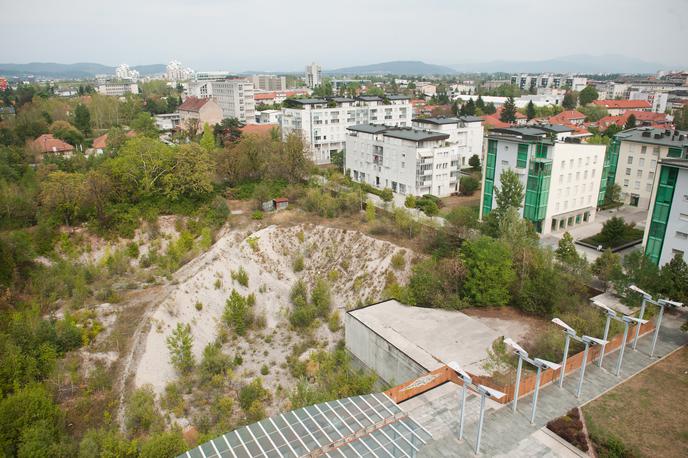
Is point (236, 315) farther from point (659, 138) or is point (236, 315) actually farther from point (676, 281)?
point (659, 138)

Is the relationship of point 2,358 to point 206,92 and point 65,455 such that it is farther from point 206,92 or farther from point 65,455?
point 206,92

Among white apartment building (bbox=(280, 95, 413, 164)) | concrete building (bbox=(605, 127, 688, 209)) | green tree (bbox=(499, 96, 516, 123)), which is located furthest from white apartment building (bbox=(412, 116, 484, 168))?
green tree (bbox=(499, 96, 516, 123))

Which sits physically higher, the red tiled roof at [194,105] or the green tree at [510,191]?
the red tiled roof at [194,105]

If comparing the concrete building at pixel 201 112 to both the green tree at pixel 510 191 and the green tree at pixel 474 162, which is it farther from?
the green tree at pixel 510 191

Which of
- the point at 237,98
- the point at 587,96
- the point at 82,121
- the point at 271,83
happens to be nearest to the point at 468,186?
the point at 237,98

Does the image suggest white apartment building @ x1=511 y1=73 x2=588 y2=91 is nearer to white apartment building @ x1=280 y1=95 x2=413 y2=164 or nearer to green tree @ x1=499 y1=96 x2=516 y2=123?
green tree @ x1=499 y1=96 x2=516 y2=123

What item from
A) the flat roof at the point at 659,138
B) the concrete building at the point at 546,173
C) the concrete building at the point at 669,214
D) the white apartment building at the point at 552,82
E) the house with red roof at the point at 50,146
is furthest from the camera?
the white apartment building at the point at 552,82

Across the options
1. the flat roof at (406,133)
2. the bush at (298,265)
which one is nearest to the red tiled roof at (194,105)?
the flat roof at (406,133)
